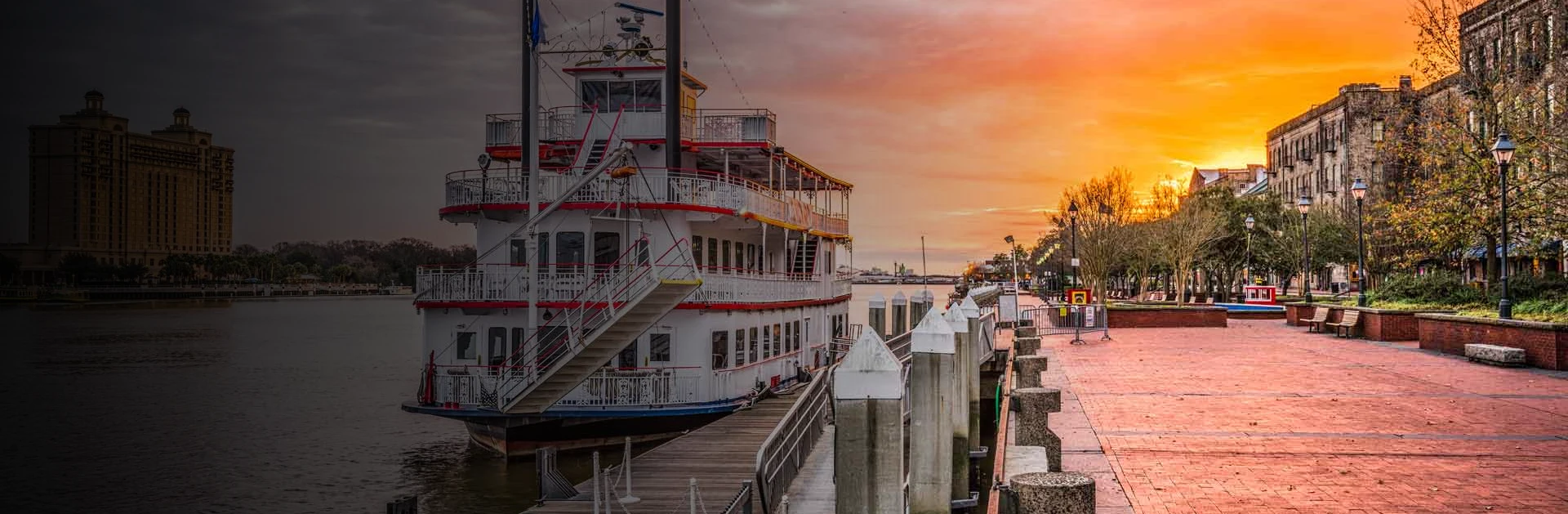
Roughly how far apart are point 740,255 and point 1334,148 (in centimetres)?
6874

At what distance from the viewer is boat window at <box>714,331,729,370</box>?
21.8 m

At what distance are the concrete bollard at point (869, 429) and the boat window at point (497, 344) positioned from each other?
13.7 meters

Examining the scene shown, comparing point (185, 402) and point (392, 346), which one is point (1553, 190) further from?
point (392, 346)

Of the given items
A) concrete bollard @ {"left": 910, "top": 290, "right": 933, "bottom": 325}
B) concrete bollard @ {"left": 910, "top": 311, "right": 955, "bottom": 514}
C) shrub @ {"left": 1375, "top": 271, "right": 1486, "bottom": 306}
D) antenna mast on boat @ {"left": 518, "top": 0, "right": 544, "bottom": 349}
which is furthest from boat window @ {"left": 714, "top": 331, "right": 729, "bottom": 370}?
shrub @ {"left": 1375, "top": 271, "right": 1486, "bottom": 306}

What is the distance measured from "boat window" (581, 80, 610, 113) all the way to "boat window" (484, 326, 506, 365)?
7.19m

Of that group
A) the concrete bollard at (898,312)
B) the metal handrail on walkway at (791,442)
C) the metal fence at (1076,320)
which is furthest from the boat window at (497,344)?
the concrete bollard at (898,312)

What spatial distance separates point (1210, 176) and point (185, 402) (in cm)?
13146

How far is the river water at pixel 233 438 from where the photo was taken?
23.0m

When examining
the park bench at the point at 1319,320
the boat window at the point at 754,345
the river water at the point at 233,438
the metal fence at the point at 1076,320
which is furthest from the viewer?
the metal fence at the point at 1076,320

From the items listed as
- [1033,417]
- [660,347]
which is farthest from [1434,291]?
[1033,417]

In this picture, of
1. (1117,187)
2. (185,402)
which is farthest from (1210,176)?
(185,402)

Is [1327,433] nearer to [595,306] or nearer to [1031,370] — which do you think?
[1031,370]

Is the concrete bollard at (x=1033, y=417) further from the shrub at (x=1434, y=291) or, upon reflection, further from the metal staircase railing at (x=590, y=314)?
the shrub at (x=1434, y=291)

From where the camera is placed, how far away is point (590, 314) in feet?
67.6
